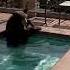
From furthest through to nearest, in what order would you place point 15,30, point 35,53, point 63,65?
point 15,30 < point 35,53 < point 63,65

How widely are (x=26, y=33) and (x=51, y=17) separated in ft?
11.5

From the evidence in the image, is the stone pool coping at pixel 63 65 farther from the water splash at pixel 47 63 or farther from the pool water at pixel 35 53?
the water splash at pixel 47 63

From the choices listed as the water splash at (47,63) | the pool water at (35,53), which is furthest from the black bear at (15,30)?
the water splash at (47,63)

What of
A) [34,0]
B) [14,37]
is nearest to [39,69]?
[14,37]

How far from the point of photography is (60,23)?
14148 millimetres

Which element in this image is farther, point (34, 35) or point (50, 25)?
point (50, 25)

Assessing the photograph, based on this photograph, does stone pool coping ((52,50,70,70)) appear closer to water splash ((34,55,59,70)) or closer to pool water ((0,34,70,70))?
pool water ((0,34,70,70))

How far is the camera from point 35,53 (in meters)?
10.2

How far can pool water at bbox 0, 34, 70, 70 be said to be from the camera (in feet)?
29.2

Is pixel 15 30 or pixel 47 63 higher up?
pixel 15 30

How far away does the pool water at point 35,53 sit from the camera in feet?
29.2

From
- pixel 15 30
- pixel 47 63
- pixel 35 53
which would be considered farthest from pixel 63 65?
pixel 15 30

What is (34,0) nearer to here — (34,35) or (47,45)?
(34,35)

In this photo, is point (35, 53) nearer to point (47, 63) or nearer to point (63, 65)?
point (47, 63)
